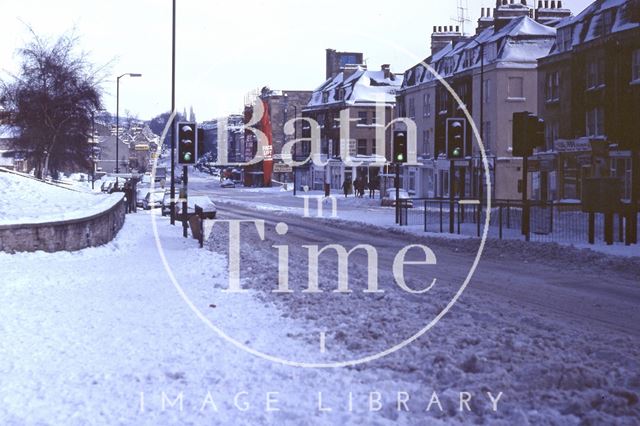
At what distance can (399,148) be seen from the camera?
99.1 feet

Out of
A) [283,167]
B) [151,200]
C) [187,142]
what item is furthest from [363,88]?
[187,142]

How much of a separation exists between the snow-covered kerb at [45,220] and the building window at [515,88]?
Answer: 33316 mm

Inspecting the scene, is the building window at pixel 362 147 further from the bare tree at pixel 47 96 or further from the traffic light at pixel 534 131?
the traffic light at pixel 534 131

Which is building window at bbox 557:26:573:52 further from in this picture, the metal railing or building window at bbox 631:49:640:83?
the metal railing

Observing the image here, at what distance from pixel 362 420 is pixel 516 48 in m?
49.3

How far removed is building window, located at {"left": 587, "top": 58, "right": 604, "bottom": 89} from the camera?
136ft

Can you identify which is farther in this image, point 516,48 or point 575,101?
point 516,48

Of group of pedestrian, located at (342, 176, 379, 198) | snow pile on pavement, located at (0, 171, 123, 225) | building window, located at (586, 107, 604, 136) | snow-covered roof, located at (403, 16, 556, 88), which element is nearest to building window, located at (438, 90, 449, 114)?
snow-covered roof, located at (403, 16, 556, 88)

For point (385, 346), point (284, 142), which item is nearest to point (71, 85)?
point (385, 346)

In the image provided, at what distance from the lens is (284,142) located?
111 meters

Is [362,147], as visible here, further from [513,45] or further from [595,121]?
[595,121]

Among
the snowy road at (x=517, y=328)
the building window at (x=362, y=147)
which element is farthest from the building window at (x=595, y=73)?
the building window at (x=362, y=147)

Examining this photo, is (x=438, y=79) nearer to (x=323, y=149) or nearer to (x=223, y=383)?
(x=323, y=149)

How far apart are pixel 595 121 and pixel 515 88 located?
11974 mm
